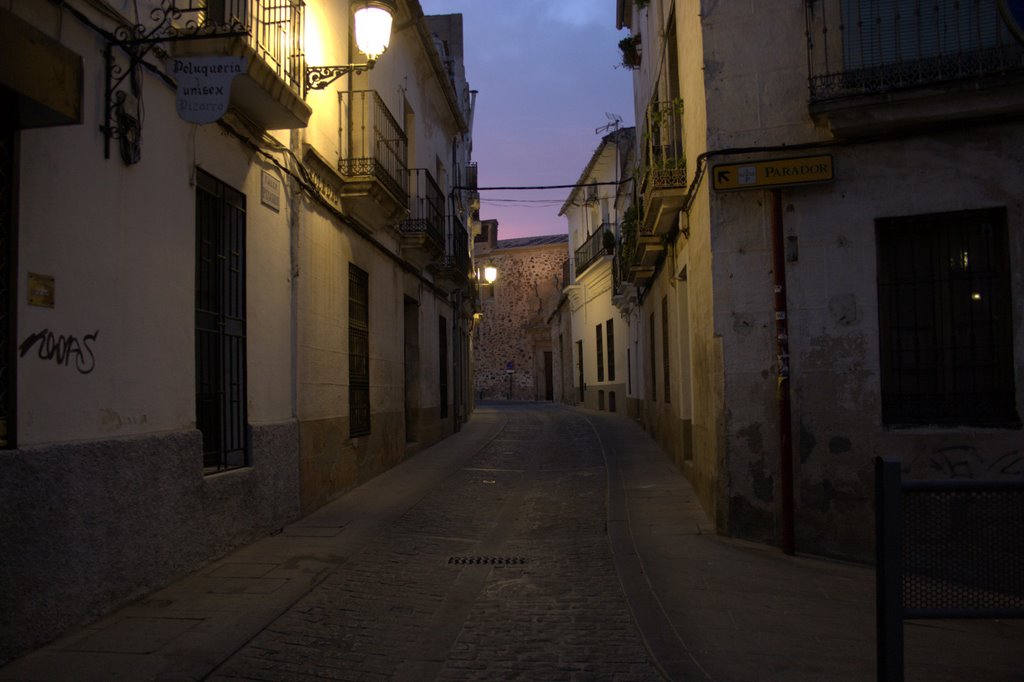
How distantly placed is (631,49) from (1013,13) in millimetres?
11891

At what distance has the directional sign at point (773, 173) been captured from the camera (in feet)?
22.6

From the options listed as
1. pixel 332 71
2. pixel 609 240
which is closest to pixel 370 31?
pixel 332 71

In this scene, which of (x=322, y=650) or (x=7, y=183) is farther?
(x=322, y=650)

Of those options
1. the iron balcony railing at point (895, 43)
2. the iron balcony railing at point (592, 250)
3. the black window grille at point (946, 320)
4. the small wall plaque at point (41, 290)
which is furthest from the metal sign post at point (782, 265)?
the iron balcony railing at point (592, 250)

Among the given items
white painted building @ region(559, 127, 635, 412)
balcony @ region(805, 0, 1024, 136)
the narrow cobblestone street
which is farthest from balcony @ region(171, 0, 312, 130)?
white painted building @ region(559, 127, 635, 412)

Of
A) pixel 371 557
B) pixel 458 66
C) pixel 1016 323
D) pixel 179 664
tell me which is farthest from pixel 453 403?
pixel 179 664

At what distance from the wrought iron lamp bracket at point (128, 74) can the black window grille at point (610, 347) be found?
1968 cm

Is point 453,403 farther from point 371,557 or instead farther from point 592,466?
point 371,557

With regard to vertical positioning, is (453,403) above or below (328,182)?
below

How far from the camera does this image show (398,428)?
12852 millimetres

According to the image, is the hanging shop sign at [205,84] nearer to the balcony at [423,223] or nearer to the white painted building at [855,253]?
the white painted building at [855,253]

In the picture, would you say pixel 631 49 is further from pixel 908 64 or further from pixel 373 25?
pixel 908 64

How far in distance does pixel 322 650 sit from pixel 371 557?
213 centimetres

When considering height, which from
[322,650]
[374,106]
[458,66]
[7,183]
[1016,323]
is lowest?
[322,650]
